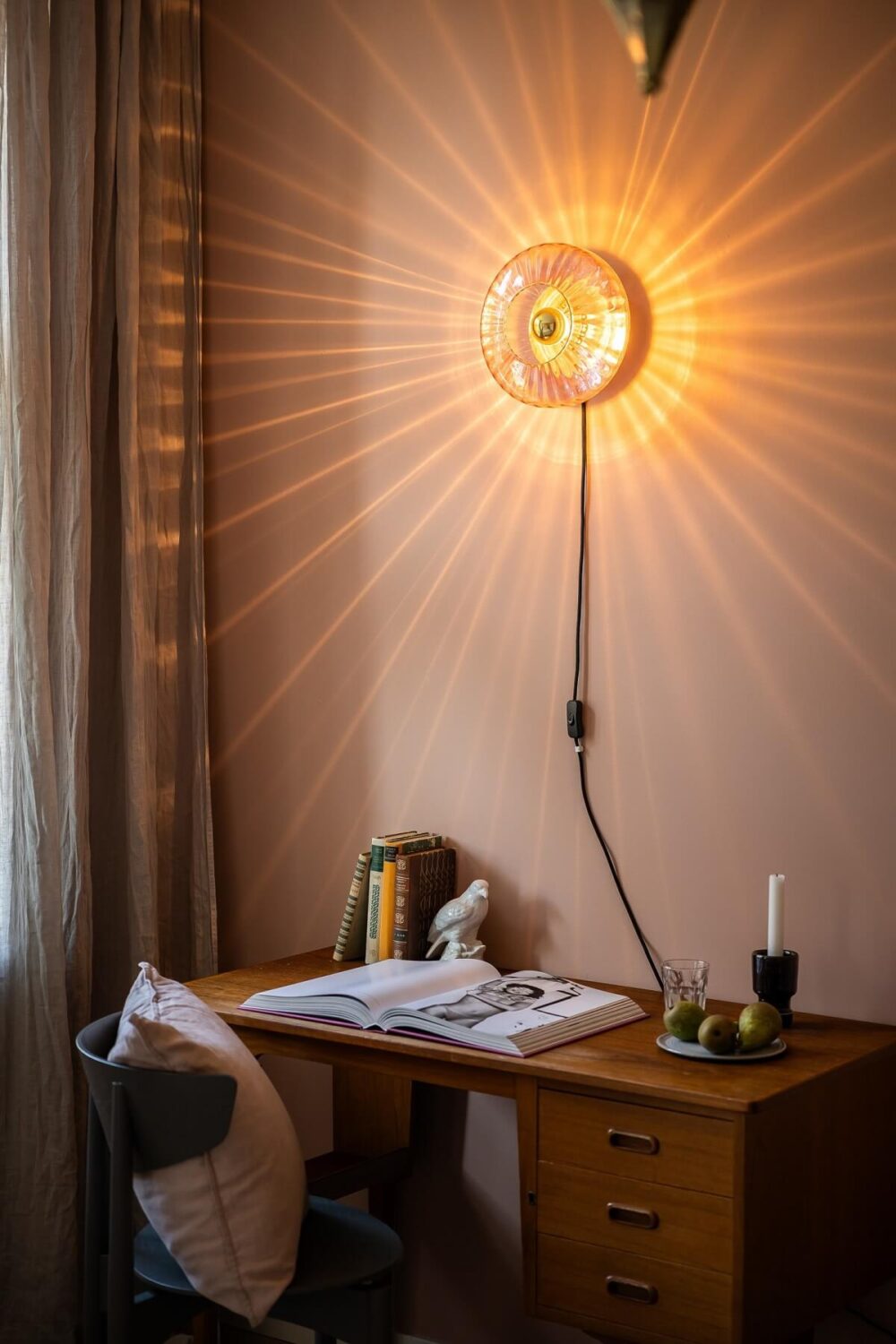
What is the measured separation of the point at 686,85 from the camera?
2078mm

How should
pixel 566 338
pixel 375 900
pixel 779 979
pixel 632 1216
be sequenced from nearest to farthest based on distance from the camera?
1. pixel 632 1216
2. pixel 779 979
3. pixel 566 338
4. pixel 375 900

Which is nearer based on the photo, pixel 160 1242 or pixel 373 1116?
pixel 160 1242

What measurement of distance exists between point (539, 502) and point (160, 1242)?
1297 mm

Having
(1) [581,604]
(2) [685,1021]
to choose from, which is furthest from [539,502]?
(2) [685,1021]

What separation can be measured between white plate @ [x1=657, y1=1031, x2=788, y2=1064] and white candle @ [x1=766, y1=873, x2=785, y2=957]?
0.14 m

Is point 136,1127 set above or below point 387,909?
below

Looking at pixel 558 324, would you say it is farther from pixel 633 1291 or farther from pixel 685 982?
pixel 633 1291

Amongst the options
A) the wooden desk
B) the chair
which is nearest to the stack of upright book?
the wooden desk

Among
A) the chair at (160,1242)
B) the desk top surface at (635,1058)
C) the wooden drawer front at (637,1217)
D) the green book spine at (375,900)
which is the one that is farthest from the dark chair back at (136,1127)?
the green book spine at (375,900)

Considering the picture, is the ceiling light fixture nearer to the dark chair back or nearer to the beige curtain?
the dark chair back

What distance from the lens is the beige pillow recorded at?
1.53m

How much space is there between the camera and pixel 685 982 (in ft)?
6.04

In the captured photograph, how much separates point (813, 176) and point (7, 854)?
1.71 meters

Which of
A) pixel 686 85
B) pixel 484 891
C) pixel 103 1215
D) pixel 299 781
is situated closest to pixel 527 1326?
pixel 484 891
